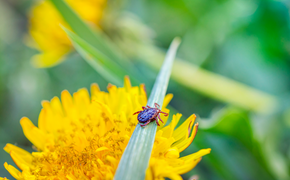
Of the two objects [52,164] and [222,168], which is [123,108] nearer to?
[52,164]

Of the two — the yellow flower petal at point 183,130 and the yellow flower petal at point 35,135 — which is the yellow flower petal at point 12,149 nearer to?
the yellow flower petal at point 35,135

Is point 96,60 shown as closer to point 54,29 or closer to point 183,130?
point 183,130

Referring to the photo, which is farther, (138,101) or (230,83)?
(230,83)

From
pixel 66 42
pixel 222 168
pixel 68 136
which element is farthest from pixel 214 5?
pixel 68 136

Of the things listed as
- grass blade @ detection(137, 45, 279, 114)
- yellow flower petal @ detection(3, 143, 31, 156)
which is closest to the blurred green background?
grass blade @ detection(137, 45, 279, 114)

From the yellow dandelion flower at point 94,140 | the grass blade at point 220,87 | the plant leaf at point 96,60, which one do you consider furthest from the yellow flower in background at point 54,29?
the yellow dandelion flower at point 94,140

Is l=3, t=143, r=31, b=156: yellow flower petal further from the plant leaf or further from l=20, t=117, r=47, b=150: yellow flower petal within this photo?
the plant leaf
